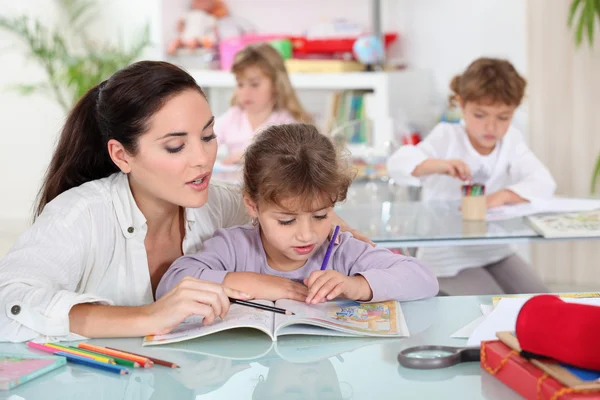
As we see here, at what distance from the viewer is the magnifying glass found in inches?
45.1

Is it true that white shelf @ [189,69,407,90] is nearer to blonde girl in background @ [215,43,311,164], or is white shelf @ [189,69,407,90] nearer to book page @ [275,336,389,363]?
blonde girl in background @ [215,43,311,164]

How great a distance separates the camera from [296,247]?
5.09 ft

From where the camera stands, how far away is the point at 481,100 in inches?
108

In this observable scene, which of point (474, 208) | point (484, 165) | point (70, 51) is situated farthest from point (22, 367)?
point (70, 51)

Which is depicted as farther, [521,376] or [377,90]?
[377,90]

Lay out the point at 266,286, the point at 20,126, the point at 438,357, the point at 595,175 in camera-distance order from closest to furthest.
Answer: the point at 438,357 → the point at 266,286 → the point at 595,175 → the point at 20,126

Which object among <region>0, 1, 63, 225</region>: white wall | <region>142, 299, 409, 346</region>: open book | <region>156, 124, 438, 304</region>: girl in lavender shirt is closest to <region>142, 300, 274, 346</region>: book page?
<region>142, 299, 409, 346</region>: open book

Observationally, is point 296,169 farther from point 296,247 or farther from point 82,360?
point 82,360

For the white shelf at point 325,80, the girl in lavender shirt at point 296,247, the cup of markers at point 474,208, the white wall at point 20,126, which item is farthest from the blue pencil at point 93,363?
the white wall at point 20,126

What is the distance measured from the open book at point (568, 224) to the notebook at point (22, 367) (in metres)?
1.37

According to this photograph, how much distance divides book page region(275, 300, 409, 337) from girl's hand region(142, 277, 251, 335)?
0.33 ft

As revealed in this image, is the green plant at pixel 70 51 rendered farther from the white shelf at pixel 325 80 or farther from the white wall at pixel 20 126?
the white shelf at pixel 325 80

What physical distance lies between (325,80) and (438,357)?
3.56 meters

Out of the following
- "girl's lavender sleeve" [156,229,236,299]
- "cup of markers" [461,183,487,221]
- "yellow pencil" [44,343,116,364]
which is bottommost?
"cup of markers" [461,183,487,221]
